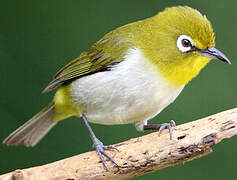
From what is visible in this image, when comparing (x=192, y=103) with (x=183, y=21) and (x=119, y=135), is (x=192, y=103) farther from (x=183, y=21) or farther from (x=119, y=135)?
(x=183, y=21)

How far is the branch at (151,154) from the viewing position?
3.75m

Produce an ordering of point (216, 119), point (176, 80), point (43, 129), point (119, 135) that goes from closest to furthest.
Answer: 1. point (216, 119)
2. point (176, 80)
3. point (43, 129)
4. point (119, 135)

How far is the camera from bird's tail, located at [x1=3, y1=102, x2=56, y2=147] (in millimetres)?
5141

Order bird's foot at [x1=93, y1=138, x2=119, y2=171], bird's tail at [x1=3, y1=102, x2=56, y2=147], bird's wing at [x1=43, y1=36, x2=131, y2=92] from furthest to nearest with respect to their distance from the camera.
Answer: bird's tail at [x1=3, y1=102, x2=56, y2=147], bird's wing at [x1=43, y1=36, x2=131, y2=92], bird's foot at [x1=93, y1=138, x2=119, y2=171]

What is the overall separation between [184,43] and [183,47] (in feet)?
0.14

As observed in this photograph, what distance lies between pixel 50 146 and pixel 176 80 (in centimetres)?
220

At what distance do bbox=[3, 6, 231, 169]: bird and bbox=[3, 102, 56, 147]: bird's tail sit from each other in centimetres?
53

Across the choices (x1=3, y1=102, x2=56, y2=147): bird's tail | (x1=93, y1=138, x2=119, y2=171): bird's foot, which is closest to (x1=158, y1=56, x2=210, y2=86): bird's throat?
(x1=93, y1=138, x2=119, y2=171): bird's foot

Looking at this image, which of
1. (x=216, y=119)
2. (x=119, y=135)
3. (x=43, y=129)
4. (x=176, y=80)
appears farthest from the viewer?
(x=119, y=135)

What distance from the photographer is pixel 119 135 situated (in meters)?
5.70

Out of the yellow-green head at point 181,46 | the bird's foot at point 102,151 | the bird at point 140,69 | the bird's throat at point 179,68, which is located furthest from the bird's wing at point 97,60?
the bird's foot at point 102,151

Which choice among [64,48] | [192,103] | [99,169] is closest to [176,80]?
[99,169]

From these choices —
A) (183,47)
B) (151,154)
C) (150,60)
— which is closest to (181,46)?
(183,47)

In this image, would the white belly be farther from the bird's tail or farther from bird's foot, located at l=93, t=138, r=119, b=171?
the bird's tail
